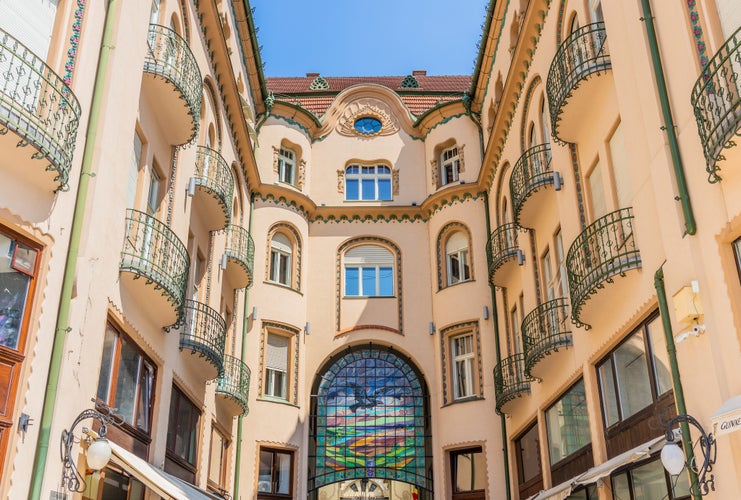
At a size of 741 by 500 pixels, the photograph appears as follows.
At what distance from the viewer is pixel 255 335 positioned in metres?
19.2

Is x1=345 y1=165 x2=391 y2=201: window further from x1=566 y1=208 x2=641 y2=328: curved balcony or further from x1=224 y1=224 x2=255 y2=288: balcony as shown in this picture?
x1=566 y1=208 x2=641 y2=328: curved balcony

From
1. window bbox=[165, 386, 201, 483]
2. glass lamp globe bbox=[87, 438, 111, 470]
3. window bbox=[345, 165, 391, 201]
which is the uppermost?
window bbox=[345, 165, 391, 201]

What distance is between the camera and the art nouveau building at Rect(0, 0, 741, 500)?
322 inches

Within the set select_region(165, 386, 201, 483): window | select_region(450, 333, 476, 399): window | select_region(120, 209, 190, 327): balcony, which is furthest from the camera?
select_region(450, 333, 476, 399): window

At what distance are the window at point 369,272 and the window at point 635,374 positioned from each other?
1032cm

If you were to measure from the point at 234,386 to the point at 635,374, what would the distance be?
30.5ft

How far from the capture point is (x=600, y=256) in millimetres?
11039

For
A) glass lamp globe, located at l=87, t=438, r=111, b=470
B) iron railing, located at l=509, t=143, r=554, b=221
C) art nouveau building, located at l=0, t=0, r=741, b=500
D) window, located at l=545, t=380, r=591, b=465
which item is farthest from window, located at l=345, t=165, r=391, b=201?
glass lamp globe, located at l=87, t=438, r=111, b=470

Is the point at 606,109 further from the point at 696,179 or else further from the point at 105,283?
the point at 105,283

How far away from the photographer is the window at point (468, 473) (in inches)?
727

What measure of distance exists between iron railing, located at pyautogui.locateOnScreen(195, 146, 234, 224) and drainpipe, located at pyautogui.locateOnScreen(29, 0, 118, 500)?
4386mm

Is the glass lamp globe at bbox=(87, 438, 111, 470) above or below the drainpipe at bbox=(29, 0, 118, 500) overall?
below

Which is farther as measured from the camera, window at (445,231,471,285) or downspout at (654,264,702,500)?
window at (445,231,471,285)

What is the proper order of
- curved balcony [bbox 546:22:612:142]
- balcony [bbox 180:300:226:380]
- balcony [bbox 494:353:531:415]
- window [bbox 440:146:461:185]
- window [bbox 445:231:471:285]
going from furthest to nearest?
window [bbox 440:146:461:185]
window [bbox 445:231:471:285]
balcony [bbox 494:353:531:415]
balcony [bbox 180:300:226:380]
curved balcony [bbox 546:22:612:142]
